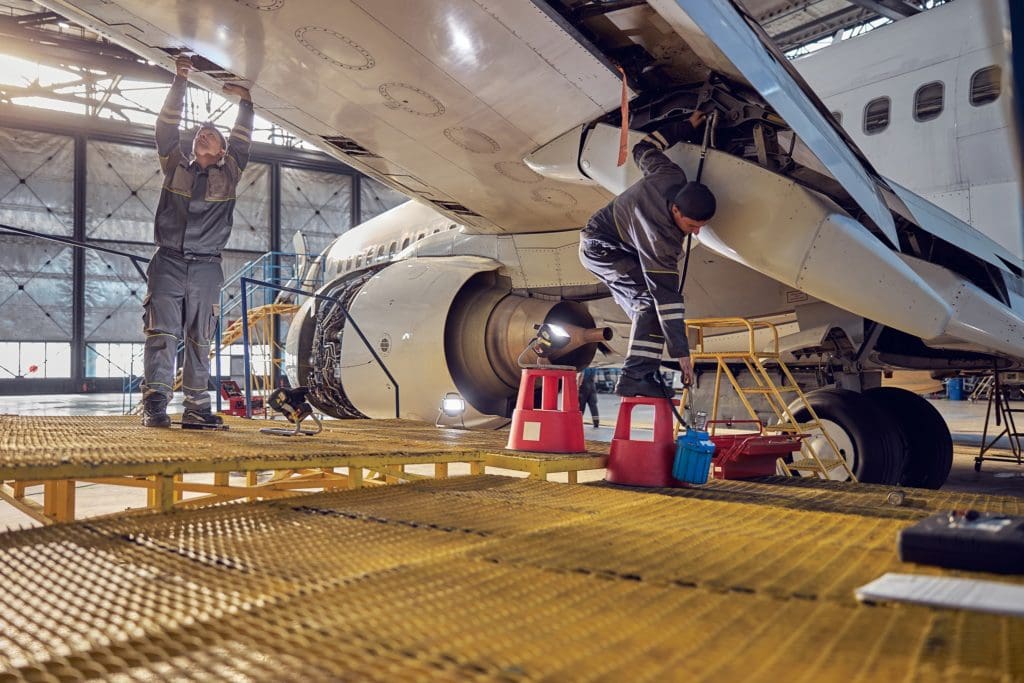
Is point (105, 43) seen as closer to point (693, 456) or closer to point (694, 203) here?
point (694, 203)

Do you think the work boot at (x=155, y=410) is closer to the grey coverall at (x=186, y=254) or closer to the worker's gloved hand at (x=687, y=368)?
the grey coverall at (x=186, y=254)

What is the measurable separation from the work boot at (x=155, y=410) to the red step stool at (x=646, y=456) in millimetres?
2785

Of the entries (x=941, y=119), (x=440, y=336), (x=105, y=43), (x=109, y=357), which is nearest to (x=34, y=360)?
(x=109, y=357)

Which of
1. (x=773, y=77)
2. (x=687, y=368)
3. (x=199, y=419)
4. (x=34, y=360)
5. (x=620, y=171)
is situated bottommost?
(x=199, y=419)

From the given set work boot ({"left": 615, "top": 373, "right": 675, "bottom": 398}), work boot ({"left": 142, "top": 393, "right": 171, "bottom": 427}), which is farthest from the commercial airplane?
work boot ({"left": 142, "top": 393, "right": 171, "bottom": 427})

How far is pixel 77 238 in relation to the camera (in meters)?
28.5

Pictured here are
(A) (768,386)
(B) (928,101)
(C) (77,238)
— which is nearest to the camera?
(A) (768,386)

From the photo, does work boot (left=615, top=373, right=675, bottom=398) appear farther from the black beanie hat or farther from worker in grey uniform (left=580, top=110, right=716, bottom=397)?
the black beanie hat

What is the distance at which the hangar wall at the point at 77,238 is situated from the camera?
27688mm

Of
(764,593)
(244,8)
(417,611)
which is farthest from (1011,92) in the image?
(244,8)

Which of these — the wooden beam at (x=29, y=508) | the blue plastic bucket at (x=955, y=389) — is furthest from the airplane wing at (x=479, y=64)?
the blue plastic bucket at (x=955, y=389)

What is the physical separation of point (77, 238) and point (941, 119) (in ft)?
95.4

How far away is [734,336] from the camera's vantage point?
7445 mm

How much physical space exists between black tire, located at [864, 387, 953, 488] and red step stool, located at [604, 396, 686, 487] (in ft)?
11.0
